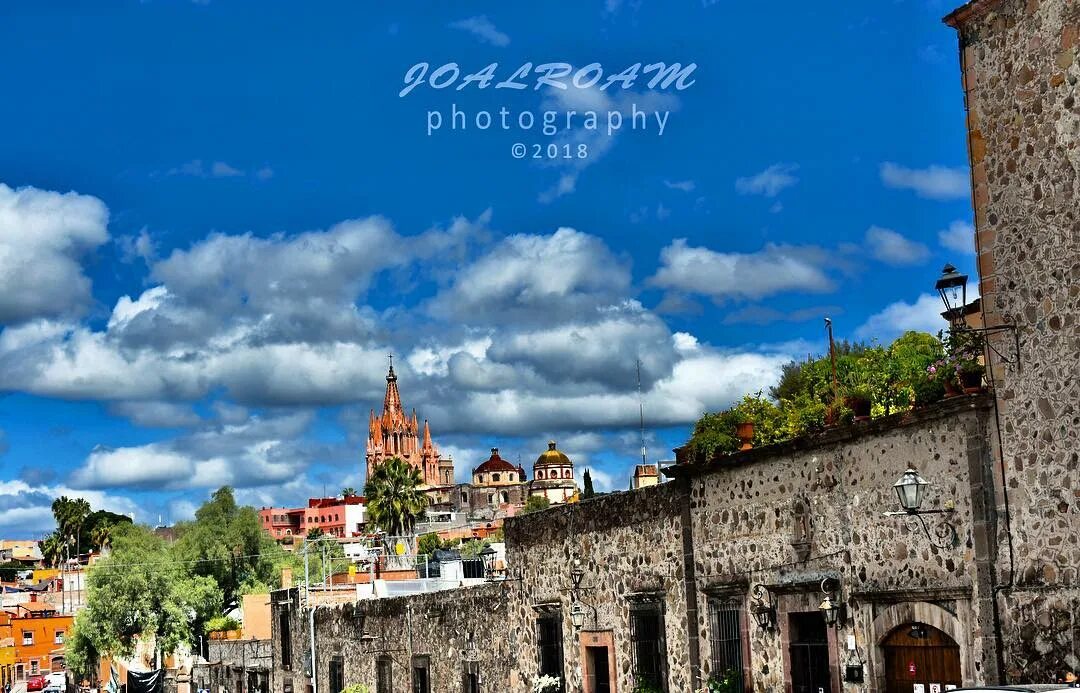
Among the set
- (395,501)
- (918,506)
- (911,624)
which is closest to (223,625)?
(395,501)

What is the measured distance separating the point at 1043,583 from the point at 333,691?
25610mm

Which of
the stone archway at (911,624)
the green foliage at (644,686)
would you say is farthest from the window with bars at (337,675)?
the stone archway at (911,624)

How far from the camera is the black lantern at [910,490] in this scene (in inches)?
528

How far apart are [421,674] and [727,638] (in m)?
12.4

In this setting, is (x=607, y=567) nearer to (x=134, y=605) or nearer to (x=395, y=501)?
(x=134, y=605)

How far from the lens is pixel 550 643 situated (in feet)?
75.2

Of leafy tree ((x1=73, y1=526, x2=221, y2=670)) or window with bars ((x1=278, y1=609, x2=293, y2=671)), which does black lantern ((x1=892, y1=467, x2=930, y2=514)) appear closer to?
window with bars ((x1=278, y1=609, x2=293, y2=671))

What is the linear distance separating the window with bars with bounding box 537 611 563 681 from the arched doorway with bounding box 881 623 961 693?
896cm

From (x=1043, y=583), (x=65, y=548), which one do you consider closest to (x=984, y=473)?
(x=1043, y=583)

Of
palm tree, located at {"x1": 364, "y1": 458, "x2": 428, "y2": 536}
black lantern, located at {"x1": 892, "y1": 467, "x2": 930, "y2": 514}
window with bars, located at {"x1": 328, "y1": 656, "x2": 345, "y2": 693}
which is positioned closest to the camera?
black lantern, located at {"x1": 892, "y1": 467, "x2": 930, "y2": 514}

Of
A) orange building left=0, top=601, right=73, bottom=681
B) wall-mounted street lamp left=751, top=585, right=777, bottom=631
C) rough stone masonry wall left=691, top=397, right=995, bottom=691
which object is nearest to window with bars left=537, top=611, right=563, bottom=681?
rough stone masonry wall left=691, top=397, right=995, bottom=691

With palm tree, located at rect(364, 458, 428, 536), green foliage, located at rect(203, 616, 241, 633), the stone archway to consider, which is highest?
palm tree, located at rect(364, 458, 428, 536)

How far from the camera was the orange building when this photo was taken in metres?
96.6

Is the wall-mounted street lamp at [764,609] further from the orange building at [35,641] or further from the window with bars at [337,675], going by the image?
the orange building at [35,641]
